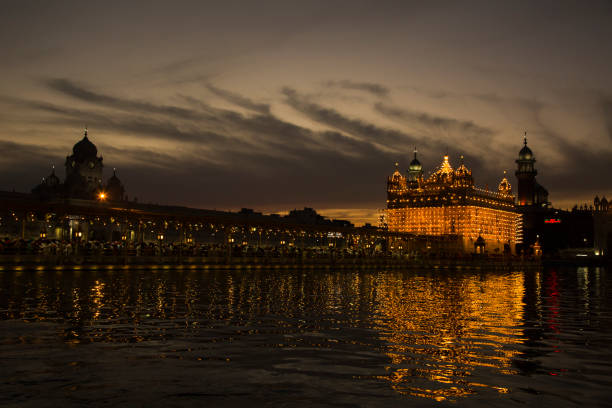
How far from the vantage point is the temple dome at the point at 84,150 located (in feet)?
560

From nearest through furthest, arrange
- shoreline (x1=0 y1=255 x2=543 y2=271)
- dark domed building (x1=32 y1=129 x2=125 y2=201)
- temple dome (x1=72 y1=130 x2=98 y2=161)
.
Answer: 1. shoreline (x1=0 y1=255 x2=543 y2=271)
2. dark domed building (x1=32 y1=129 x2=125 y2=201)
3. temple dome (x1=72 y1=130 x2=98 y2=161)

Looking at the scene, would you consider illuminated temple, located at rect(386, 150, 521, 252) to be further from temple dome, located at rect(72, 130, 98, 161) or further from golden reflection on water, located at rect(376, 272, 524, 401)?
golden reflection on water, located at rect(376, 272, 524, 401)

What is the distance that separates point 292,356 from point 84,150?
17079 cm

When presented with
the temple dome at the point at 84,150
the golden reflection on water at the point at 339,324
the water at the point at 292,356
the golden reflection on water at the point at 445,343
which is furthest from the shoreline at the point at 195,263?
the temple dome at the point at 84,150

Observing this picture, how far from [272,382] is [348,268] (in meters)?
73.5

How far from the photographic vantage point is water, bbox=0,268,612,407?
9953 millimetres

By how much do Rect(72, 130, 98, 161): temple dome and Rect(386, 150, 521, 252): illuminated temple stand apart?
3489 inches

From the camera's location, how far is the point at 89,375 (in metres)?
11.1

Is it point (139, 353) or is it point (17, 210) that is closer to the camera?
point (139, 353)

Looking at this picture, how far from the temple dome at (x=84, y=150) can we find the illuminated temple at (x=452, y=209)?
88.6 meters

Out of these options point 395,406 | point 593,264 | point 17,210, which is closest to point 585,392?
point 395,406

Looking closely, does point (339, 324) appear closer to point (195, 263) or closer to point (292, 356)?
point (292, 356)

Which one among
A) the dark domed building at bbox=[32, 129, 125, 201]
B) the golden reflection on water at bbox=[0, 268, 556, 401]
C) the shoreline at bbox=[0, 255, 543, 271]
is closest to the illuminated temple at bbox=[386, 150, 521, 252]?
the shoreline at bbox=[0, 255, 543, 271]

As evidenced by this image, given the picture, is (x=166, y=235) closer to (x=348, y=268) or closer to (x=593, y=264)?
(x=348, y=268)
